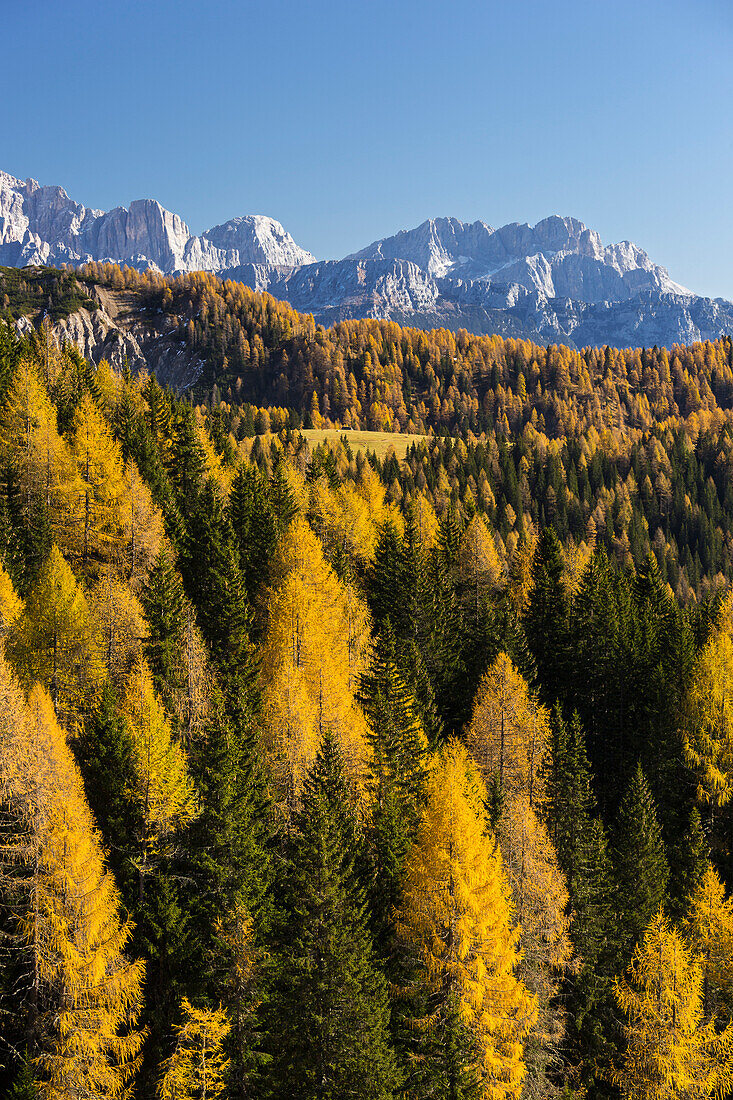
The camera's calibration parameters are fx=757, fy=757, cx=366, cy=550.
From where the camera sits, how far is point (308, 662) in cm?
4709

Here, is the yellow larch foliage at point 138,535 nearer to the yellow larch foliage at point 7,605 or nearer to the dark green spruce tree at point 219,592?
the dark green spruce tree at point 219,592

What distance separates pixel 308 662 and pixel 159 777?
1437cm

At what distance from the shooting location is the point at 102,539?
5278 centimetres

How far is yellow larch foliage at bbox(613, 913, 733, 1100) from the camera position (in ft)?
109

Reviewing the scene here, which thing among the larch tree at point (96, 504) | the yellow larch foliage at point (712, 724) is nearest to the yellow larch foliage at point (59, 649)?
the larch tree at point (96, 504)

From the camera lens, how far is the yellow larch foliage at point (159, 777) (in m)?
34.4

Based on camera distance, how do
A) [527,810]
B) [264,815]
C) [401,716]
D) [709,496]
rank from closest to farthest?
[264,815]
[527,810]
[401,716]
[709,496]

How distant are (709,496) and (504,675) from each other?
122 m

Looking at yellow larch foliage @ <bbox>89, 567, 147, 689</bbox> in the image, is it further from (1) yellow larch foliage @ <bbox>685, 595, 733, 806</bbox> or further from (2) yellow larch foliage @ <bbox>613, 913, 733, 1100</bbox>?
(1) yellow larch foliage @ <bbox>685, 595, 733, 806</bbox>

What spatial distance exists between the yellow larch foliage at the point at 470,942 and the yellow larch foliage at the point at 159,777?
36.1 ft

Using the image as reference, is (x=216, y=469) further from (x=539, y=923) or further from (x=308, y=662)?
(x=539, y=923)

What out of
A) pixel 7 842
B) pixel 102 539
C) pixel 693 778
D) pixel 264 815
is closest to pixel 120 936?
pixel 7 842

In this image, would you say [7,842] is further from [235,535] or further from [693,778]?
[693,778]

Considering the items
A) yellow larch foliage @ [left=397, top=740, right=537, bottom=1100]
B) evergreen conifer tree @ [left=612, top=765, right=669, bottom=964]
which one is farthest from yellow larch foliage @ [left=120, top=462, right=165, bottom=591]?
evergreen conifer tree @ [left=612, top=765, right=669, bottom=964]
